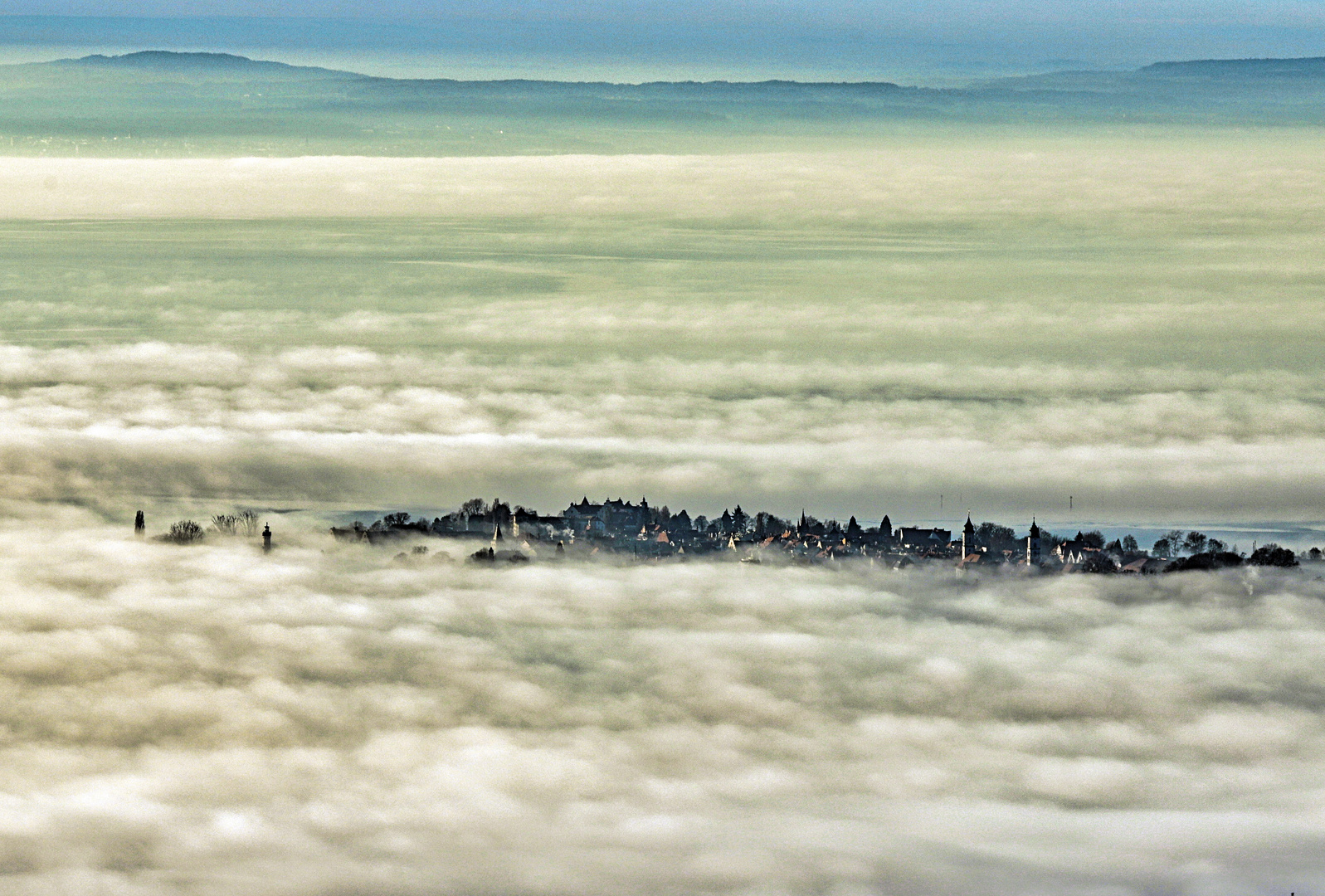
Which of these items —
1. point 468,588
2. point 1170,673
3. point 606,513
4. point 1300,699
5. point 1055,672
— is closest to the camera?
point 1300,699

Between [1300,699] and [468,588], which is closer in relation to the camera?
[1300,699]

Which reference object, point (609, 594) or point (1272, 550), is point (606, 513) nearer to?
point (609, 594)

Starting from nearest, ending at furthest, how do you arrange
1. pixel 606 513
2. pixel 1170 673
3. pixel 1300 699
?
pixel 1300 699
pixel 1170 673
pixel 606 513

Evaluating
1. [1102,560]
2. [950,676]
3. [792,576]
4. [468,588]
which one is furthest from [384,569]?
[1102,560]

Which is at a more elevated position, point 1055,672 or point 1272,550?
point 1272,550

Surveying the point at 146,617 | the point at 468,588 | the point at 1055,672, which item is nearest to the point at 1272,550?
the point at 1055,672

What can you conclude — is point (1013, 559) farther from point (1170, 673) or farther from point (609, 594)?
point (609, 594)
